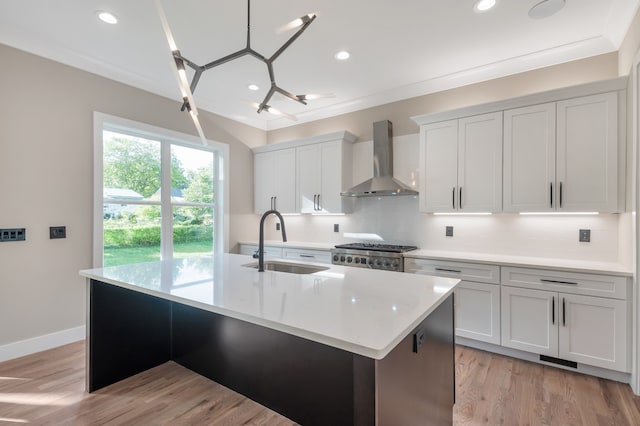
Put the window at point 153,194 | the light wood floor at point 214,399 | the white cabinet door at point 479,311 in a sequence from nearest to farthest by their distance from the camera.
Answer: the light wood floor at point 214,399 < the white cabinet door at point 479,311 < the window at point 153,194

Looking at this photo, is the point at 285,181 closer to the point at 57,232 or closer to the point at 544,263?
the point at 57,232

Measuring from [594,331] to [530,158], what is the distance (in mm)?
1536

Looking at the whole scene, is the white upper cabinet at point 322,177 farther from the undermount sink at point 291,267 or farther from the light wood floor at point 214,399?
the light wood floor at point 214,399

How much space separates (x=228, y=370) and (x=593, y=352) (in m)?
2.81

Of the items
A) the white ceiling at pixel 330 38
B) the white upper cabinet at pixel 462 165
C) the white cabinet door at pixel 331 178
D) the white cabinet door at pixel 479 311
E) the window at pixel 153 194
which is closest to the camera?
the white ceiling at pixel 330 38

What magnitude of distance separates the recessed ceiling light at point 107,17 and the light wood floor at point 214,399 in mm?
2913

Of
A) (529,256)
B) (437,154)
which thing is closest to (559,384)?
(529,256)

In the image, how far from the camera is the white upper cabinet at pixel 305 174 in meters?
4.20

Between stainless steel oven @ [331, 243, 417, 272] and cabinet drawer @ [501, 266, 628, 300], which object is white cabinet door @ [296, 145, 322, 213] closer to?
stainless steel oven @ [331, 243, 417, 272]

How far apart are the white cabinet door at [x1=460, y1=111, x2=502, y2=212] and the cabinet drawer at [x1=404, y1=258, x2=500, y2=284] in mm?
602

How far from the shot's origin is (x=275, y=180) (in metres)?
4.86

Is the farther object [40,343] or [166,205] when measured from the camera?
[166,205]

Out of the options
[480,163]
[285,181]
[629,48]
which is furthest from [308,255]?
[629,48]

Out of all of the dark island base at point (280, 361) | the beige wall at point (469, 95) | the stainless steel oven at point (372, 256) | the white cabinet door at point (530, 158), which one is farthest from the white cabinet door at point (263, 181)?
the white cabinet door at point (530, 158)
